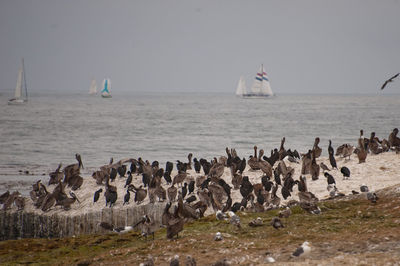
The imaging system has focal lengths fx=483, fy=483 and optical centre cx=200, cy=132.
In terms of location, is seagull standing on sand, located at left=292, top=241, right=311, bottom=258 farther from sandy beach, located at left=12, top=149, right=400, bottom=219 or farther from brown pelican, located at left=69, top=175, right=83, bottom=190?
brown pelican, located at left=69, top=175, right=83, bottom=190

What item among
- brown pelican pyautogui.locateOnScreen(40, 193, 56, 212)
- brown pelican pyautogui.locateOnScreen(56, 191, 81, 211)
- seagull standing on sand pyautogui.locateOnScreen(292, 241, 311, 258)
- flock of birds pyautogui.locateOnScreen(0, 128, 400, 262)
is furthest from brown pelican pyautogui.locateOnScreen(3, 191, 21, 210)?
seagull standing on sand pyautogui.locateOnScreen(292, 241, 311, 258)

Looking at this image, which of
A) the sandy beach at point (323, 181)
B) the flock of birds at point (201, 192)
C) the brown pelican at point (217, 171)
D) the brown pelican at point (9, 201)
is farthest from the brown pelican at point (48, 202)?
the brown pelican at point (217, 171)

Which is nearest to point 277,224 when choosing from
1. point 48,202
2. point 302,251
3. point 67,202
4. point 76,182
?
point 302,251

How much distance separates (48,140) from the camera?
4862cm

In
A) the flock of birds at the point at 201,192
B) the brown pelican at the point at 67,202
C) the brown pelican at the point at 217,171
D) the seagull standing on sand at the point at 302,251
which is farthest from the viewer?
the brown pelican at the point at 217,171

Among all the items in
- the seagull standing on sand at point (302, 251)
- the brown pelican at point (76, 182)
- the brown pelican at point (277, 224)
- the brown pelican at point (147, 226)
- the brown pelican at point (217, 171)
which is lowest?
the brown pelican at point (76, 182)

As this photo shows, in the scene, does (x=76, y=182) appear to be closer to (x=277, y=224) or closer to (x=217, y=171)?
(x=217, y=171)

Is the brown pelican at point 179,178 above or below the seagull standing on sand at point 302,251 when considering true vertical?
below

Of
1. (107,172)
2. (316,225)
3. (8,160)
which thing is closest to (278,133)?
(8,160)

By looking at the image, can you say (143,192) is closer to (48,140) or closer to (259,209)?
(259,209)

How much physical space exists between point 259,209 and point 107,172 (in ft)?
26.2

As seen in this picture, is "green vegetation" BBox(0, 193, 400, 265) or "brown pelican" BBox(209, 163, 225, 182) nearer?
"green vegetation" BBox(0, 193, 400, 265)

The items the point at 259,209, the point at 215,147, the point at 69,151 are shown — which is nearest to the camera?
the point at 259,209

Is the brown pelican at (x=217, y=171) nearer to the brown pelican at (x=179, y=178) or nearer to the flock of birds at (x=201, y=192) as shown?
the flock of birds at (x=201, y=192)
